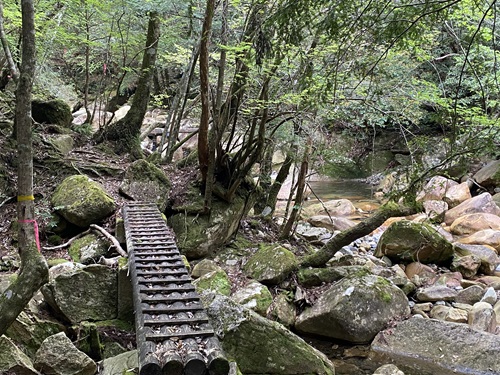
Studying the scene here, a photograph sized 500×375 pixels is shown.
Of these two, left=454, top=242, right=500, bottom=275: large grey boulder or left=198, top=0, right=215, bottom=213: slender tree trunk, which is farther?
left=454, top=242, right=500, bottom=275: large grey boulder

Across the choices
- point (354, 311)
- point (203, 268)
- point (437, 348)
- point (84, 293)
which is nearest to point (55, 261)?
point (84, 293)

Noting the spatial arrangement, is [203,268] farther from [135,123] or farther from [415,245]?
[135,123]

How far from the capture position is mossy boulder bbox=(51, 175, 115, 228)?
7.20m

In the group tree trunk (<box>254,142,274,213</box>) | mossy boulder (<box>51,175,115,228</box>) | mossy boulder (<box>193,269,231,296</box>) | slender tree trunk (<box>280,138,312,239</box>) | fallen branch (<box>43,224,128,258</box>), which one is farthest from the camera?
tree trunk (<box>254,142,274,213</box>)

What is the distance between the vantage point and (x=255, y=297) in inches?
258

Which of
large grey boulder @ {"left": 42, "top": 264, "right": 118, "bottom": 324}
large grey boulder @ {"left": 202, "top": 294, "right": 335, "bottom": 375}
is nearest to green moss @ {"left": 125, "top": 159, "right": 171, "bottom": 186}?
large grey boulder @ {"left": 42, "top": 264, "right": 118, "bottom": 324}

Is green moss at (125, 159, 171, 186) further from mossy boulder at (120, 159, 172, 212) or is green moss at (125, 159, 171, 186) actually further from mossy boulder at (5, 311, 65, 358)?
mossy boulder at (5, 311, 65, 358)

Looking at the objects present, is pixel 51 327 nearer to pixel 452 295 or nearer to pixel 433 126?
pixel 452 295

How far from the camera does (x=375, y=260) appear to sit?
8930 millimetres

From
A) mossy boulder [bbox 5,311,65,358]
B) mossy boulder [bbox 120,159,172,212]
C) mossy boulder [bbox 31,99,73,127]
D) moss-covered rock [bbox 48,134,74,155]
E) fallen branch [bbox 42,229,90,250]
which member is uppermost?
mossy boulder [bbox 31,99,73,127]

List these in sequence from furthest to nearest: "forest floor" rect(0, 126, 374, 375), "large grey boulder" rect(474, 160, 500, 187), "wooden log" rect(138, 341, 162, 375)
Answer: "large grey boulder" rect(474, 160, 500, 187), "forest floor" rect(0, 126, 374, 375), "wooden log" rect(138, 341, 162, 375)

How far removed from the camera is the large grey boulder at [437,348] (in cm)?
545

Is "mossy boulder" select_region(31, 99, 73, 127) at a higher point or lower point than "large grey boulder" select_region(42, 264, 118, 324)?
→ higher

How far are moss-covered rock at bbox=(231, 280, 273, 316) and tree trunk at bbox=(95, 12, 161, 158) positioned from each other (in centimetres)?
540
